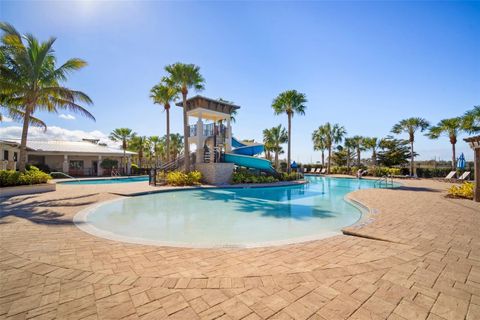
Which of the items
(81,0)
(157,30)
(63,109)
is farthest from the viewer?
(63,109)

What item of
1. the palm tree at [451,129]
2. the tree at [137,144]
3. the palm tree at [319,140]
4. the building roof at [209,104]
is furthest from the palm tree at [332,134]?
the tree at [137,144]

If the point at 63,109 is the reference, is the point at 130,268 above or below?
below

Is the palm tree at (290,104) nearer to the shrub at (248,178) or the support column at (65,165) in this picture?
the shrub at (248,178)

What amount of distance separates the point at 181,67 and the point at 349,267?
18095 mm

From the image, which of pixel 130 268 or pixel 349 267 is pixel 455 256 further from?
pixel 130 268

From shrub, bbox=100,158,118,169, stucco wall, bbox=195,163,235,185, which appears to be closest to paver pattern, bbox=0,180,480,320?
stucco wall, bbox=195,163,235,185

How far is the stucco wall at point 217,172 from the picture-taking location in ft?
60.6

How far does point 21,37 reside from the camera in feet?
37.8

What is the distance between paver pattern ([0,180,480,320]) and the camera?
92.3 inches

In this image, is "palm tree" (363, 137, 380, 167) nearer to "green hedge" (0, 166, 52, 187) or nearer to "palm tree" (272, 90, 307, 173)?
"palm tree" (272, 90, 307, 173)

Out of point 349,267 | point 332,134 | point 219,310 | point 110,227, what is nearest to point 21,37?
point 110,227

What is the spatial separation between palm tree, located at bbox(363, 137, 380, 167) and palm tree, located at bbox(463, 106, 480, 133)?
19066 millimetres

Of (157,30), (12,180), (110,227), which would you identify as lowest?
(110,227)

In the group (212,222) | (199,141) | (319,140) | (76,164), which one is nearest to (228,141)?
(199,141)
